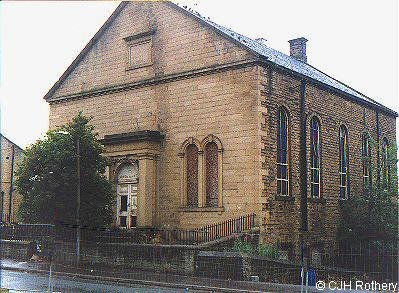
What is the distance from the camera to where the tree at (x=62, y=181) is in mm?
23438

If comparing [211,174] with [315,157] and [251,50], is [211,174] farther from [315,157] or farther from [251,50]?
[315,157]

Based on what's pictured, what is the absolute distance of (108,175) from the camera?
27.4 m

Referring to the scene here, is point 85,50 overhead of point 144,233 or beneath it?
overhead

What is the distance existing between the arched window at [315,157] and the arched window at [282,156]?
2334mm

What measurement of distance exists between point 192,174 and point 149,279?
23.9ft

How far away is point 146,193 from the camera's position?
84.2 feet

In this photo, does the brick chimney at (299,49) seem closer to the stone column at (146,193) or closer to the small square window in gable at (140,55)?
the small square window in gable at (140,55)

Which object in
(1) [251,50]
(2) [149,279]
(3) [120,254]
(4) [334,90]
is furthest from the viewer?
(4) [334,90]

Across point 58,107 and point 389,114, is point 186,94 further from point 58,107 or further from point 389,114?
point 389,114

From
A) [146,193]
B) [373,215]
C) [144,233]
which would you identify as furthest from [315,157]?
[144,233]

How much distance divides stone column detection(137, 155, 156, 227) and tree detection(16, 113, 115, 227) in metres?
1.56

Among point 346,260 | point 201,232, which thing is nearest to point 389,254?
point 346,260

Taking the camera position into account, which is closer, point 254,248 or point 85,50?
point 254,248

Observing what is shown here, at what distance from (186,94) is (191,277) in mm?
9567
